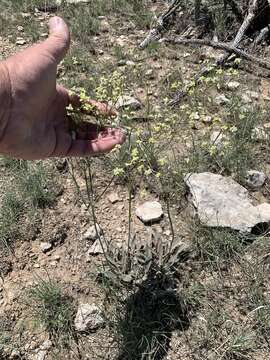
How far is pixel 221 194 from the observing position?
348 cm

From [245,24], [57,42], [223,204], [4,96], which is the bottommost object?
[223,204]

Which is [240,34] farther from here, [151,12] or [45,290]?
[45,290]

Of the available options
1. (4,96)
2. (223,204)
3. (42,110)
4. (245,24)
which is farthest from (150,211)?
(245,24)

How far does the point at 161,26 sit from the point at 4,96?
283cm

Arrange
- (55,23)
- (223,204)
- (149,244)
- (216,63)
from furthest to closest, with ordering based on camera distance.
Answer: (216,63) < (223,204) < (149,244) < (55,23)

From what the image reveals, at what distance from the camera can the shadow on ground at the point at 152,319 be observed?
2.86m

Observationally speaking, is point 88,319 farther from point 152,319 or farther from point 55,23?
point 55,23

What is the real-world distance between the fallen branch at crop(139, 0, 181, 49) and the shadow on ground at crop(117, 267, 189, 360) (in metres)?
2.69

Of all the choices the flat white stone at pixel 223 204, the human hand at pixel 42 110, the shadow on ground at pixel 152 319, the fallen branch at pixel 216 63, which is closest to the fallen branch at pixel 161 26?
the fallen branch at pixel 216 63

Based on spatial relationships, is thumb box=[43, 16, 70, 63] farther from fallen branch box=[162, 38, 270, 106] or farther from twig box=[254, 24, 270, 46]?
twig box=[254, 24, 270, 46]

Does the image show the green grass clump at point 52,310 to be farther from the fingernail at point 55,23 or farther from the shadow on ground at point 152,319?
the fingernail at point 55,23

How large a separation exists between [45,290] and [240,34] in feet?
9.54

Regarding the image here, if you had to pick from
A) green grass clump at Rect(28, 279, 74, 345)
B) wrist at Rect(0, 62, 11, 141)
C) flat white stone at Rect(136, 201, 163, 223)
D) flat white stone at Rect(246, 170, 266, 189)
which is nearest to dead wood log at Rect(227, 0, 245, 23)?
flat white stone at Rect(246, 170, 266, 189)

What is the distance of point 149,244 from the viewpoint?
10.5 ft
